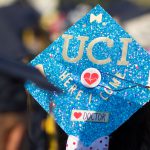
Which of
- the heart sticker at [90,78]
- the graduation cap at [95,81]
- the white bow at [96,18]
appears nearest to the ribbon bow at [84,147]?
the graduation cap at [95,81]

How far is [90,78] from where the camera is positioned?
1.60 meters

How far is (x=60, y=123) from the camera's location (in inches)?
64.1

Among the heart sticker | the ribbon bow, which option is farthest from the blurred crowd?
the heart sticker

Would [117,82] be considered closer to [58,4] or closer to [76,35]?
[76,35]

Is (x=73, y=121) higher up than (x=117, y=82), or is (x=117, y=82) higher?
(x=117, y=82)

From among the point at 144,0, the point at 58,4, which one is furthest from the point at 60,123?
the point at 144,0

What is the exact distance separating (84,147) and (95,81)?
0.21m

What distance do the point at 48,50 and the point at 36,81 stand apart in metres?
0.38

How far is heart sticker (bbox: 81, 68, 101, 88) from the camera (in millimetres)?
→ 1597

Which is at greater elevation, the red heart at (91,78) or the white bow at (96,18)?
the white bow at (96,18)

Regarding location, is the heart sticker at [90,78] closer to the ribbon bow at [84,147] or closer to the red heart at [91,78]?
the red heart at [91,78]

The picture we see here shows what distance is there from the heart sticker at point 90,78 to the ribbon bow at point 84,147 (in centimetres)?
17

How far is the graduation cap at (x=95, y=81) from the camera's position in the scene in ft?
5.27

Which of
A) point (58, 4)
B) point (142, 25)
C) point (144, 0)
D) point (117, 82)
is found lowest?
point (117, 82)
